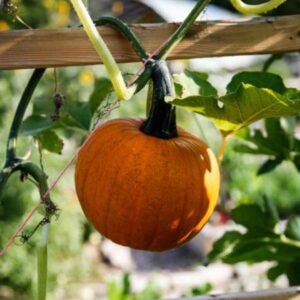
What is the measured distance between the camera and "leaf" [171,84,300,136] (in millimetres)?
819

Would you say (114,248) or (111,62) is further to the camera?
(114,248)

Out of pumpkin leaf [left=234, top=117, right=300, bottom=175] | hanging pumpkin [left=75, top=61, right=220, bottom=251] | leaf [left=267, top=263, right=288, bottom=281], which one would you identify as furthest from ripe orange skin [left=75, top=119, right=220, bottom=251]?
leaf [left=267, top=263, right=288, bottom=281]

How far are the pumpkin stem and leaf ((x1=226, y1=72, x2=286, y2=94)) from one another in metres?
0.09

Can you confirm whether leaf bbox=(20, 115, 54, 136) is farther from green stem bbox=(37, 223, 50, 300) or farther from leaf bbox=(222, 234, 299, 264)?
leaf bbox=(222, 234, 299, 264)

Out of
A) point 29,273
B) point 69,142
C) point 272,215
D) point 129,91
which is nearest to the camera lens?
point 129,91

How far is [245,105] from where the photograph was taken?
0.86 meters

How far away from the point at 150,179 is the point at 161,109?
86 mm

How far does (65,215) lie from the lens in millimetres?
3518

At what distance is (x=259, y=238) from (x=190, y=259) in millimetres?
3137

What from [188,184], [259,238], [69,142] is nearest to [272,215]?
[259,238]

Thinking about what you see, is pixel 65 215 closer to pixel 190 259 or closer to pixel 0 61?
pixel 190 259

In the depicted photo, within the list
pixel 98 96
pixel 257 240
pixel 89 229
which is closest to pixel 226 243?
pixel 257 240

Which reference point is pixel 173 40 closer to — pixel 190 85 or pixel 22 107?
pixel 190 85

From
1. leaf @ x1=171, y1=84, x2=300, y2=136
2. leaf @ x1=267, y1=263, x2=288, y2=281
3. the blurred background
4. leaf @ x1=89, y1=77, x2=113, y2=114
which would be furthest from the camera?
the blurred background
